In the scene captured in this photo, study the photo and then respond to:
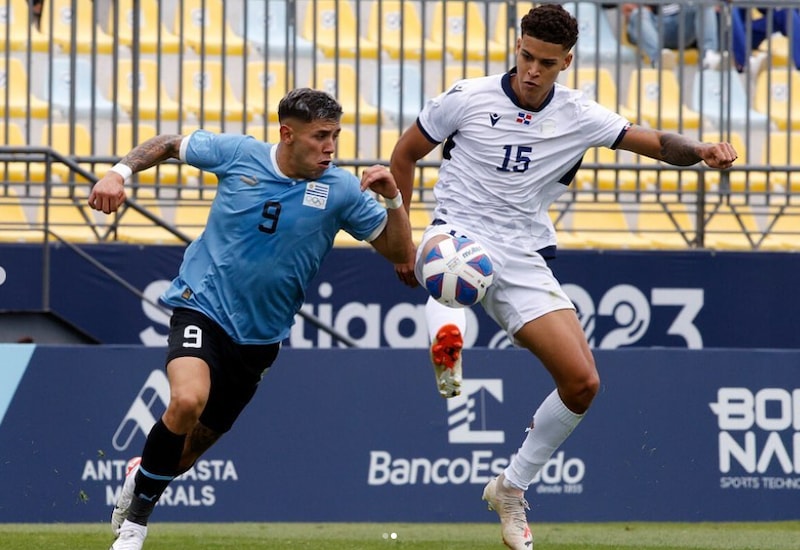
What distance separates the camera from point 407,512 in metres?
10.5

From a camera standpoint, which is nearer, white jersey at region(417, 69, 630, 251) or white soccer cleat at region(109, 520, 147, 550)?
white soccer cleat at region(109, 520, 147, 550)

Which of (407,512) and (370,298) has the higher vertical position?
(370,298)

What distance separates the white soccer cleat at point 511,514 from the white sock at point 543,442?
6 centimetres

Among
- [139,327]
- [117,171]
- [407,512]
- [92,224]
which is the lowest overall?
[407,512]

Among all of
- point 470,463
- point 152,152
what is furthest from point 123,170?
point 470,463

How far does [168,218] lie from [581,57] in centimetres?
439

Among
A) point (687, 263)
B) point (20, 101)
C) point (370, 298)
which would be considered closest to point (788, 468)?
point (687, 263)

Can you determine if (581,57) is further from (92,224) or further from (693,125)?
(92,224)

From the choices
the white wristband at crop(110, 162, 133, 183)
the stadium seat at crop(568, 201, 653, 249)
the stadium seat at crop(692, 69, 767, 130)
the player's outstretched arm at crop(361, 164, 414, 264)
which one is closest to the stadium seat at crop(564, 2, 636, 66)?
the stadium seat at crop(692, 69, 767, 130)

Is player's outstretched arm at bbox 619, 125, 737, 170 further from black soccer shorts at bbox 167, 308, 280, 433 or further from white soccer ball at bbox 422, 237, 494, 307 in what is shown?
black soccer shorts at bbox 167, 308, 280, 433

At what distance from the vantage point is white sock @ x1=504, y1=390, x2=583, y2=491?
7496mm

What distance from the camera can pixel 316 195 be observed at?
7.05 meters

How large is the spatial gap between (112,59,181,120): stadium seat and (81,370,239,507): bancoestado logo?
3.29 m

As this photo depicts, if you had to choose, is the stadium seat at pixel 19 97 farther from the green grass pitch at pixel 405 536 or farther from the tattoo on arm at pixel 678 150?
the tattoo on arm at pixel 678 150
